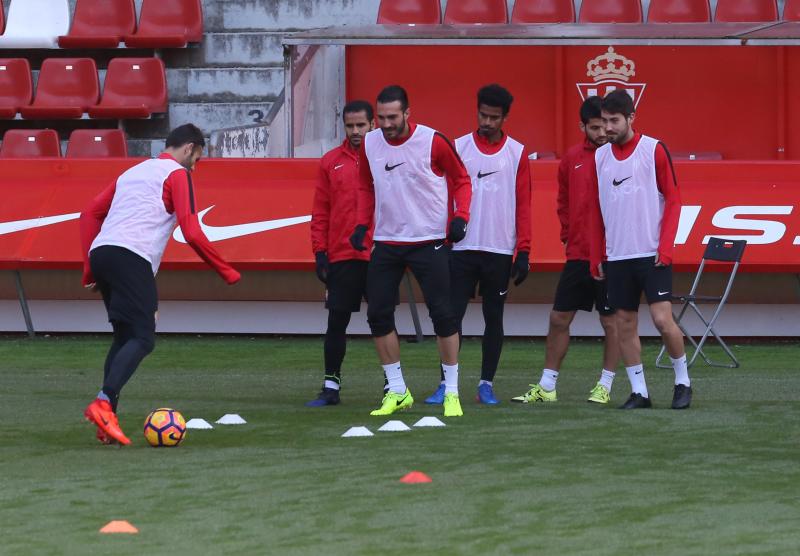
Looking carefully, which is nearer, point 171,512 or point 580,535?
point 580,535

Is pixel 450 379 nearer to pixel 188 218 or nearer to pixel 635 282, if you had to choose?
pixel 635 282

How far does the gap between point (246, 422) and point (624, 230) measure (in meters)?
2.35

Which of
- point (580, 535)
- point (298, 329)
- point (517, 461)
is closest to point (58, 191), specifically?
point (298, 329)

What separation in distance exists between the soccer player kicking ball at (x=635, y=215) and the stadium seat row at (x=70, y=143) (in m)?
9.91

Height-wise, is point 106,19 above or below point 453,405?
above

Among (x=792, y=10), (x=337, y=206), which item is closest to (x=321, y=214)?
(x=337, y=206)

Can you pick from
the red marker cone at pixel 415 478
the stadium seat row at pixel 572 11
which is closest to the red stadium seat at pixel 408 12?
the stadium seat row at pixel 572 11

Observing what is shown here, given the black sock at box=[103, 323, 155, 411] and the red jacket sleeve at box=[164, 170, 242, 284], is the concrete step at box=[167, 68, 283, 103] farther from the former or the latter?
the black sock at box=[103, 323, 155, 411]

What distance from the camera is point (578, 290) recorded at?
9.27m

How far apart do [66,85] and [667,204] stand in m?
11.7

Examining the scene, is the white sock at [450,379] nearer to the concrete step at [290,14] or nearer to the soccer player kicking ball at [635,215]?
the soccer player kicking ball at [635,215]

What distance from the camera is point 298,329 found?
546 inches

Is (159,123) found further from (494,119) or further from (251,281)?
(494,119)

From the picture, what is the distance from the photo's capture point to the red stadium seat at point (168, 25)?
1858 centimetres
